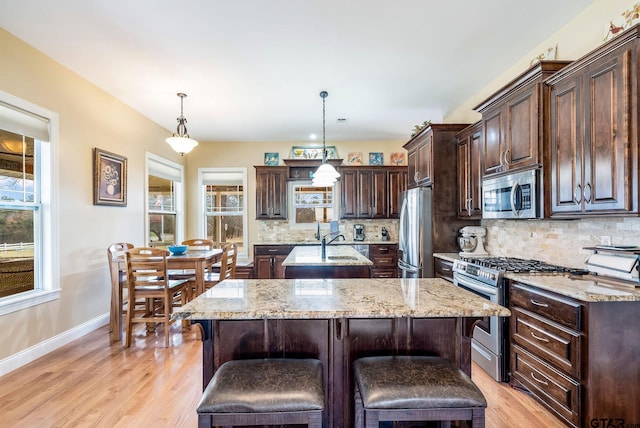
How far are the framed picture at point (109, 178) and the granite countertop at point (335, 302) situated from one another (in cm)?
269

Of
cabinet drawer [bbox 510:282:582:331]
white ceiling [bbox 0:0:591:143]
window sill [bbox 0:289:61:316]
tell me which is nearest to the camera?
cabinet drawer [bbox 510:282:582:331]

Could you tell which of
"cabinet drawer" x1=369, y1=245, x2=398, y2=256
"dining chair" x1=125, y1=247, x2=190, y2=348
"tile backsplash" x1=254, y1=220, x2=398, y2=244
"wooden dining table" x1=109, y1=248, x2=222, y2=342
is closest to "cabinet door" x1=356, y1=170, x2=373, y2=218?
"tile backsplash" x1=254, y1=220, x2=398, y2=244

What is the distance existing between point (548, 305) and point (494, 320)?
0.55 m

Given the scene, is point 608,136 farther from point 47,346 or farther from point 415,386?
point 47,346

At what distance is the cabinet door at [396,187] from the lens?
5.58 meters

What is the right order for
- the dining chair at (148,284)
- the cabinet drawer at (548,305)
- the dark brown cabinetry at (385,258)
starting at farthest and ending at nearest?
the dark brown cabinetry at (385,258) < the dining chair at (148,284) < the cabinet drawer at (548,305)

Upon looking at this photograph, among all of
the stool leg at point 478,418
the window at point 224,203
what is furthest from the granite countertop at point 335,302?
the window at point 224,203

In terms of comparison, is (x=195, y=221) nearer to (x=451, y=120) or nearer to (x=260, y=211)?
(x=260, y=211)

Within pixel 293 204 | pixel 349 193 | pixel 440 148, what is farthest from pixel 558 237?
pixel 293 204

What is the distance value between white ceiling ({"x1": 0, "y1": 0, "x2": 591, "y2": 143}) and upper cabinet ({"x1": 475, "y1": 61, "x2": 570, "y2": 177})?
483 mm

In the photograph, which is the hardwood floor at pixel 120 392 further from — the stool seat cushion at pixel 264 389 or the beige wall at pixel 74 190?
the stool seat cushion at pixel 264 389

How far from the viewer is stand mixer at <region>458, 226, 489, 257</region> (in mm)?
3600

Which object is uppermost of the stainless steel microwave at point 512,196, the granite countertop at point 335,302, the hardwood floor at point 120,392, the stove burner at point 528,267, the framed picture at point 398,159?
the framed picture at point 398,159

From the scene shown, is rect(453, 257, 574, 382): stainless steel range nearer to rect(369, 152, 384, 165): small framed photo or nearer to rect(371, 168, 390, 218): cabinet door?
rect(371, 168, 390, 218): cabinet door
